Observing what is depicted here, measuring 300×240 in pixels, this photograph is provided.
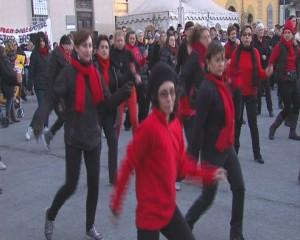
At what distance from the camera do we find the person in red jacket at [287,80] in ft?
28.6

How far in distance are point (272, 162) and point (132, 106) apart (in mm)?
3186

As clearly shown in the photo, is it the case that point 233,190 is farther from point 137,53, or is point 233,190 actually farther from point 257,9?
point 257,9

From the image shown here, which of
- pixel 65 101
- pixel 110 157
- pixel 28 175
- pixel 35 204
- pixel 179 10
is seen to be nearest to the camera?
pixel 65 101

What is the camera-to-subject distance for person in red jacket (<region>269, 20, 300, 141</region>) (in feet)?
28.6

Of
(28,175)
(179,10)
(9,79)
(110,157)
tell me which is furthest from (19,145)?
(179,10)

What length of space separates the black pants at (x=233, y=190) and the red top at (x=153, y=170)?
1.01 metres

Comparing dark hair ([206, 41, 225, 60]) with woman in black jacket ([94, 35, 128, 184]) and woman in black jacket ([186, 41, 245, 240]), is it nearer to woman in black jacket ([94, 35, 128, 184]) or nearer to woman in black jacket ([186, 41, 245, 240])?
woman in black jacket ([186, 41, 245, 240])

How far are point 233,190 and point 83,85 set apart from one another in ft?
5.00

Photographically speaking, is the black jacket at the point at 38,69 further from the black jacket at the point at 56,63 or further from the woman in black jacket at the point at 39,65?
the black jacket at the point at 56,63

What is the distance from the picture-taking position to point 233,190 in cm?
432

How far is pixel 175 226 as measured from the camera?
327cm

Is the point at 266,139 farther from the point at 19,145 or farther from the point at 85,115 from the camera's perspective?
the point at 85,115

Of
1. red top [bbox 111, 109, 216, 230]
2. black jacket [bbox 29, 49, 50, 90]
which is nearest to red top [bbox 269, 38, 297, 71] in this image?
black jacket [bbox 29, 49, 50, 90]

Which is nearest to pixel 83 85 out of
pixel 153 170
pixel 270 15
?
pixel 153 170
